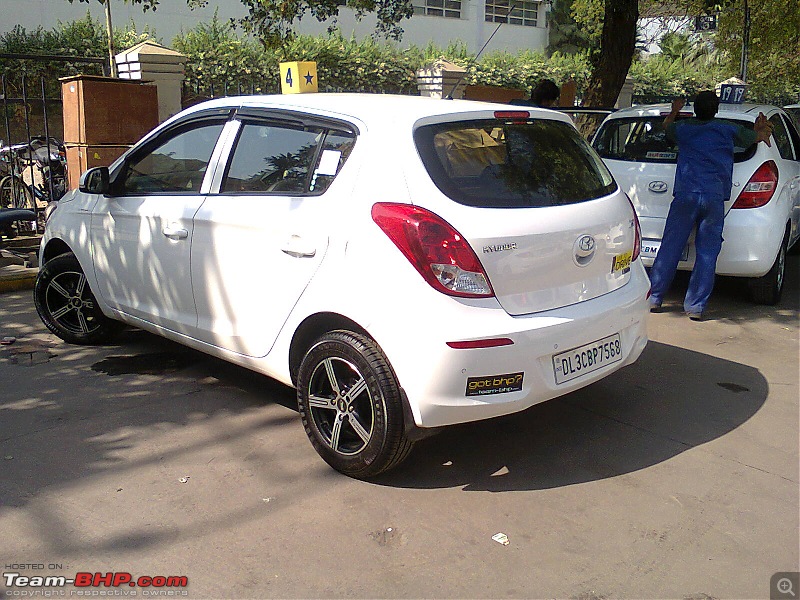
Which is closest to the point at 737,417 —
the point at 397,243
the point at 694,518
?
the point at 694,518

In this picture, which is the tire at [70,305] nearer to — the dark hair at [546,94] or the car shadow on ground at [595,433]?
the car shadow on ground at [595,433]

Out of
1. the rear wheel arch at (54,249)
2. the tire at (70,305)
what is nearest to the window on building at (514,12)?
the rear wheel arch at (54,249)

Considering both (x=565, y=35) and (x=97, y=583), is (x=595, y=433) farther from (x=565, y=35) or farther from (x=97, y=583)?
(x=565, y=35)

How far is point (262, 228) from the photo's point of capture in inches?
165

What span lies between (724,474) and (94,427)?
3.24 m

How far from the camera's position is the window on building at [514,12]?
32950 millimetres

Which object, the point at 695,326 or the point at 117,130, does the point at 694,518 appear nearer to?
the point at 695,326

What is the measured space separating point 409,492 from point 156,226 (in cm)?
219

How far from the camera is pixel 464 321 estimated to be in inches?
139

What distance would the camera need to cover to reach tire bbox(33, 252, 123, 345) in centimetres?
577

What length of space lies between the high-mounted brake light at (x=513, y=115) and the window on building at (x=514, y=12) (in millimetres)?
29758

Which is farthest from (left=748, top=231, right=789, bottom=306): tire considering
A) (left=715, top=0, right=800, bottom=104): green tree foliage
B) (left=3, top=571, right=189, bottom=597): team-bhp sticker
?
(left=715, top=0, right=800, bottom=104): green tree foliage

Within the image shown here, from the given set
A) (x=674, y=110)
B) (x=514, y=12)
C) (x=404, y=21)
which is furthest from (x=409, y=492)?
(x=514, y=12)

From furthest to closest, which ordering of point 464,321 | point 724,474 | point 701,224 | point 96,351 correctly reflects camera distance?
point 701,224 < point 96,351 < point 724,474 < point 464,321
